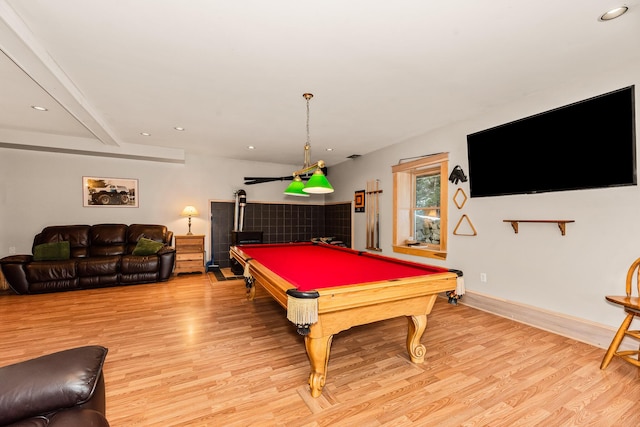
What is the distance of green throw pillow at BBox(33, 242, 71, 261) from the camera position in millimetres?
4293

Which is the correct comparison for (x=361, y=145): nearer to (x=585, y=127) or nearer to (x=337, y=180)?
(x=337, y=180)

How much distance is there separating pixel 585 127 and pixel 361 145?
304cm

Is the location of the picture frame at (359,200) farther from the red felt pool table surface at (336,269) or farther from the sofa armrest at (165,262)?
the sofa armrest at (165,262)

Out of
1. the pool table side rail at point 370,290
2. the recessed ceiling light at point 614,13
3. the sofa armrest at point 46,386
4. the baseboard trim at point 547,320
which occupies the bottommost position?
the baseboard trim at point 547,320

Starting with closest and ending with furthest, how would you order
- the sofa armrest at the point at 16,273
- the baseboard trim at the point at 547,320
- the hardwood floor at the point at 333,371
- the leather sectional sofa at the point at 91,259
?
the hardwood floor at the point at 333,371 < the baseboard trim at the point at 547,320 < the sofa armrest at the point at 16,273 < the leather sectional sofa at the point at 91,259

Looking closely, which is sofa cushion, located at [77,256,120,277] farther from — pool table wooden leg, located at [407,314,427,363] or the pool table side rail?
pool table wooden leg, located at [407,314,427,363]

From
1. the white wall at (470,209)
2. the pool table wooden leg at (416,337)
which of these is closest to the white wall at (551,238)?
the white wall at (470,209)

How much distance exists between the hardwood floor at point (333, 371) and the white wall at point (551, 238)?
0.40m

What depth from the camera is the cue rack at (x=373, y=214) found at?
524 cm

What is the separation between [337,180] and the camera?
6.62 m

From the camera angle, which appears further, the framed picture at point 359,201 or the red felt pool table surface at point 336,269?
the framed picture at point 359,201

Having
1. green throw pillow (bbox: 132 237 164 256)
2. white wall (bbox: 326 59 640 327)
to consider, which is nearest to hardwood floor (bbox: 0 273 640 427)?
white wall (bbox: 326 59 640 327)

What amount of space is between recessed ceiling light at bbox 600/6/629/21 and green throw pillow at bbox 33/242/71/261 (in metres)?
6.76

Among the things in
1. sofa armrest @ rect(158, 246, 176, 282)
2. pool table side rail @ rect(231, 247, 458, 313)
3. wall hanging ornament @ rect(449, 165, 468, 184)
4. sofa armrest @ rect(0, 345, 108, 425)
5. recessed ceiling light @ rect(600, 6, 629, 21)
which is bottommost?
sofa armrest @ rect(158, 246, 176, 282)
